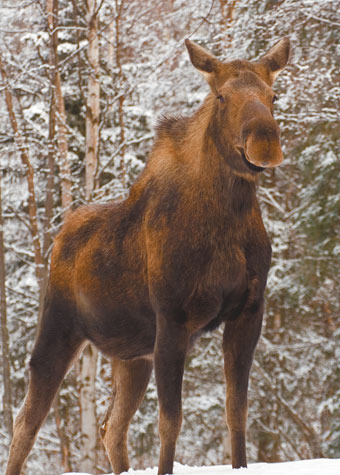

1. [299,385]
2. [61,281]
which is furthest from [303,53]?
[61,281]

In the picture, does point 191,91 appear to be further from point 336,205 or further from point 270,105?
point 270,105

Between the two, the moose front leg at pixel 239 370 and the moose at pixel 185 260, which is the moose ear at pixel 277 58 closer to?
the moose at pixel 185 260

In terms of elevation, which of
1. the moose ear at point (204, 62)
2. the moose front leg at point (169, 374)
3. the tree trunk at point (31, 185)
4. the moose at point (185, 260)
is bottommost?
the moose front leg at point (169, 374)

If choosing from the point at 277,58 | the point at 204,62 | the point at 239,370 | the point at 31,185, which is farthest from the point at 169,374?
the point at 31,185

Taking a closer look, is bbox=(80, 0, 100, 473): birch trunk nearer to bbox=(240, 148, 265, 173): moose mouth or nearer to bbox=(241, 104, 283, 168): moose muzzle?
bbox=(240, 148, 265, 173): moose mouth

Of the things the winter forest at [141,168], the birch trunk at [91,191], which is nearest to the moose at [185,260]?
the winter forest at [141,168]

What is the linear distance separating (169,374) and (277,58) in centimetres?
184

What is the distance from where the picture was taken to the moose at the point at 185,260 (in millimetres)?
4031

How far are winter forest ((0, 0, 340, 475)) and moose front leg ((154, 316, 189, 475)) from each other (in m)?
8.05

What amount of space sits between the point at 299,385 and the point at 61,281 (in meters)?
10.6

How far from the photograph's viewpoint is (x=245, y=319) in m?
4.27

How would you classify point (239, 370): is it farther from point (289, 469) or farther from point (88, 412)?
point (88, 412)

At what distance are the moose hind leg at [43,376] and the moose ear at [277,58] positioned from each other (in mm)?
2043

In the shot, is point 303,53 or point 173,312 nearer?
point 173,312
